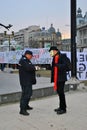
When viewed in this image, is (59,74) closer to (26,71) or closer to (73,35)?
(26,71)

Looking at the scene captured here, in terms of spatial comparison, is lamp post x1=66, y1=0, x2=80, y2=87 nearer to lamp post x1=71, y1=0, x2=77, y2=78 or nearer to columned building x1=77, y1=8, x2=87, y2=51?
lamp post x1=71, y1=0, x2=77, y2=78

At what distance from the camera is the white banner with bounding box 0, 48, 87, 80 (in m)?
16.7

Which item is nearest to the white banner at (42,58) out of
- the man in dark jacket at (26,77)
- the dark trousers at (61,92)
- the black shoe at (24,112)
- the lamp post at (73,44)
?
the lamp post at (73,44)

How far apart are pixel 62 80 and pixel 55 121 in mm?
1262

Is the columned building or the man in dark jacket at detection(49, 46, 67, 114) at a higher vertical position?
the columned building

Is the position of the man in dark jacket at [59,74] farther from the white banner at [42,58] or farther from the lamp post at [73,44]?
the white banner at [42,58]

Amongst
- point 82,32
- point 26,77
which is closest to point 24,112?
point 26,77

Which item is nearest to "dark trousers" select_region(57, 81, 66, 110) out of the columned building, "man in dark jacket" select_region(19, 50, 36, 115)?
"man in dark jacket" select_region(19, 50, 36, 115)

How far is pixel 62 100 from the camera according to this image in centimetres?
948

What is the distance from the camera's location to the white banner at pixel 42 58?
54.9 ft

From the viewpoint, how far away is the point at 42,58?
98.7 ft

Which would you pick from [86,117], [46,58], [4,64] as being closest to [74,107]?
[86,117]

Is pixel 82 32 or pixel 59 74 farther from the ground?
pixel 82 32

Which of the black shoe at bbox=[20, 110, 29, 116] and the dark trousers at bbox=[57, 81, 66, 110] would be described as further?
the dark trousers at bbox=[57, 81, 66, 110]
